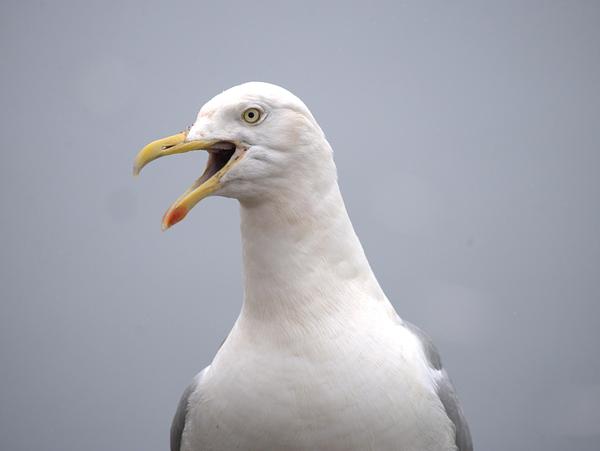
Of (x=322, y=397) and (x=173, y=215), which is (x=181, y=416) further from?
(x=173, y=215)

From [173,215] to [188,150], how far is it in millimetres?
162

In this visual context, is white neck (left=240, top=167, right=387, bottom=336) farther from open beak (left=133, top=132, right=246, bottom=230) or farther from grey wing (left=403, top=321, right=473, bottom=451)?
grey wing (left=403, top=321, right=473, bottom=451)

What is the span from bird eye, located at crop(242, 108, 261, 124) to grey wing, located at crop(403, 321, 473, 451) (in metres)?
0.74

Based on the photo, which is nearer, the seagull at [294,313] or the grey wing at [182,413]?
the seagull at [294,313]

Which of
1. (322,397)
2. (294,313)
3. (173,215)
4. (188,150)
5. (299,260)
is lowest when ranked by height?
(322,397)

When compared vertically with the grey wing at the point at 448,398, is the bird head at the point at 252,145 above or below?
above

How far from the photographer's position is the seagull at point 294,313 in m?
1.64

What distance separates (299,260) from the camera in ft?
5.58

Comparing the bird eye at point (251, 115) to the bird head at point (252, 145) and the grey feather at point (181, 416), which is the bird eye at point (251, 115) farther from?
the grey feather at point (181, 416)

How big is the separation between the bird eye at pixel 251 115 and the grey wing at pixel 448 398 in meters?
0.74

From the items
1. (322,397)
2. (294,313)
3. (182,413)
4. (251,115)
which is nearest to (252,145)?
(251,115)

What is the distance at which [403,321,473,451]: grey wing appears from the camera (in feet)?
6.21

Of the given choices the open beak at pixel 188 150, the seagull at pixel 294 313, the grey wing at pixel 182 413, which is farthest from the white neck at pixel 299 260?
the grey wing at pixel 182 413

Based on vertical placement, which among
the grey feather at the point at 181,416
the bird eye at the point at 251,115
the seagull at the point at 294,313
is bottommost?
the grey feather at the point at 181,416
